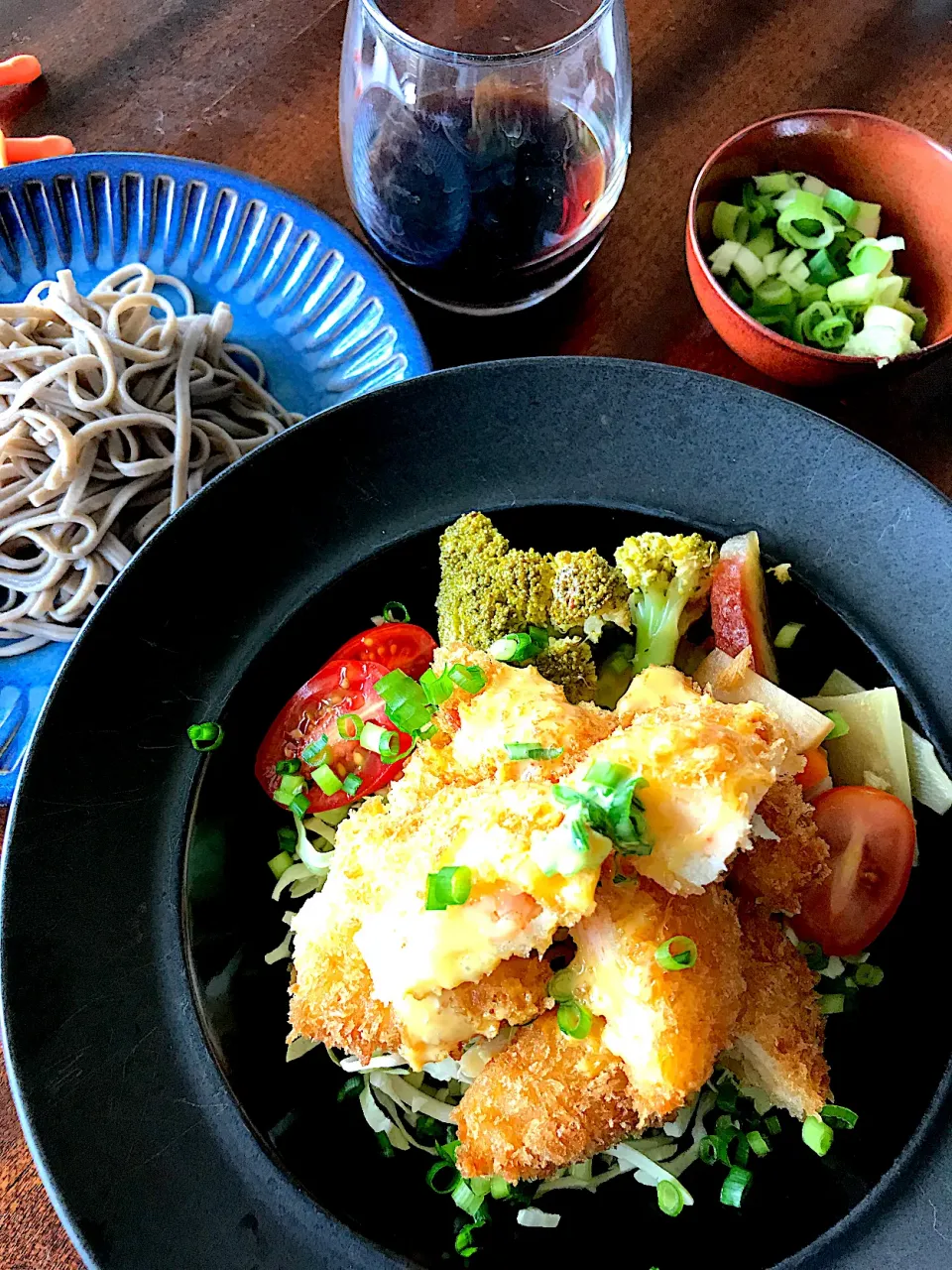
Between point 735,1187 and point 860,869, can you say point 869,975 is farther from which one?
point 735,1187

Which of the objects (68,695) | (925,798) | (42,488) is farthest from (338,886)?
(42,488)

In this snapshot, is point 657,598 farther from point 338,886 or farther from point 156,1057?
point 156,1057

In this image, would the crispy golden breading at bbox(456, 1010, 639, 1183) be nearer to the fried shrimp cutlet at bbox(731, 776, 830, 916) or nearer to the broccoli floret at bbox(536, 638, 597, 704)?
the fried shrimp cutlet at bbox(731, 776, 830, 916)

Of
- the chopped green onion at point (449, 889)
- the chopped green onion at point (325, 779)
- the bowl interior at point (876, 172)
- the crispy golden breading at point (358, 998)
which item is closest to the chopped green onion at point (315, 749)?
the chopped green onion at point (325, 779)

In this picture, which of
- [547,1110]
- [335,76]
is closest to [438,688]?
[547,1110]

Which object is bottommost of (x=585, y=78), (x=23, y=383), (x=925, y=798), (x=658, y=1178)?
(x=658, y=1178)

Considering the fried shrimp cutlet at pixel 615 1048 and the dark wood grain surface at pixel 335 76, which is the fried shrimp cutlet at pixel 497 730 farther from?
the dark wood grain surface at pixel 335 76
